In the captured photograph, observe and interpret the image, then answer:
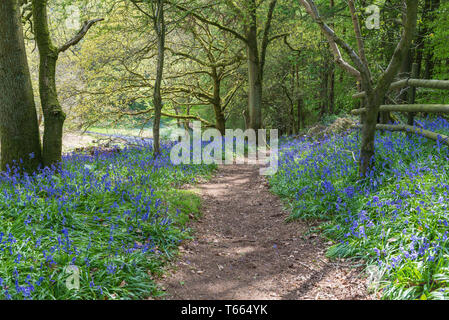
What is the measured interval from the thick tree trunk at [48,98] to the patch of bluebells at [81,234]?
389mm

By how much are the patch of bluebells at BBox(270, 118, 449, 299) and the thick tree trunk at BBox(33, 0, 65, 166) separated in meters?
4.93

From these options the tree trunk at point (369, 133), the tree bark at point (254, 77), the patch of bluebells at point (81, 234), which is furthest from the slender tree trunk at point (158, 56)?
the tree bark at point (254, 77)

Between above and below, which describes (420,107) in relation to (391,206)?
above

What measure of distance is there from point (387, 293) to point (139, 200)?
12.0 feet

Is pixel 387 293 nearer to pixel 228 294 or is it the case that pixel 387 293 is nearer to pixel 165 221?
pixel 228 294

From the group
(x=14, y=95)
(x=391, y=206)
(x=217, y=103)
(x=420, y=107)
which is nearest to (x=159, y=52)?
(x=14, y=95)

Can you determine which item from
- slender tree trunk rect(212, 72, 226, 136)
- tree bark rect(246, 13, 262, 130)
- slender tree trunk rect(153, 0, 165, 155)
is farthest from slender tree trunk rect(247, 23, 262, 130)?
slender tree trunk rect(153, 0, 165, 155)

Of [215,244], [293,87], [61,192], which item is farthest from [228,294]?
[293,87]

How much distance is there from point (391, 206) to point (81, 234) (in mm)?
4052

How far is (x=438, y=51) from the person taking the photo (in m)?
10.6

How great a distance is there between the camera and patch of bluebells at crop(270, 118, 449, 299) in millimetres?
3082

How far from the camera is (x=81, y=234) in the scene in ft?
13.3

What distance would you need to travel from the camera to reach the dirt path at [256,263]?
3.60m

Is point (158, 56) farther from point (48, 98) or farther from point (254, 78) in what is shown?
point (254, 78)
